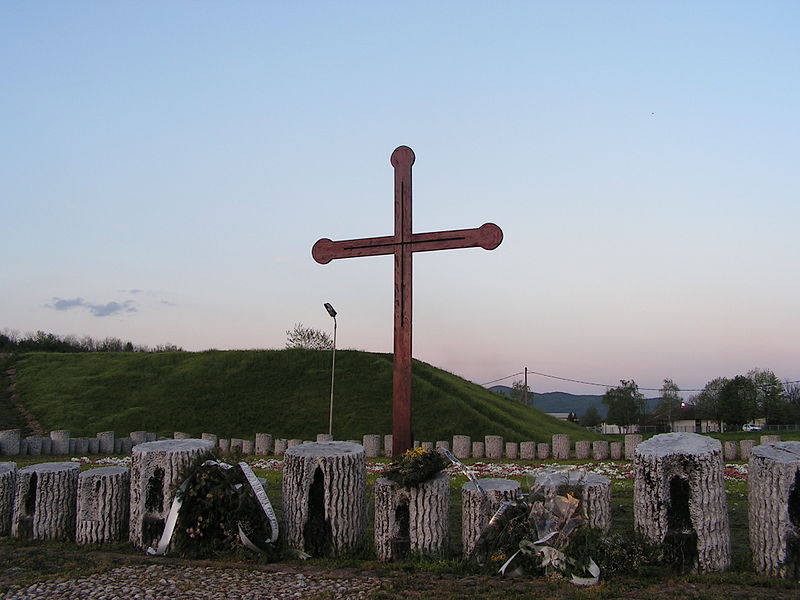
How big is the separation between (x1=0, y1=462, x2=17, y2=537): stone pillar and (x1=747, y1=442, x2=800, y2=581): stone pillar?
9255 millimetres

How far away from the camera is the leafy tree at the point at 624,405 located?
90875 mm

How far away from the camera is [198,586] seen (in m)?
6.59

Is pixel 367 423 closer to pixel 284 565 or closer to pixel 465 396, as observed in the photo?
pixel 465 396

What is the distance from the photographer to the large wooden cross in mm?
9203

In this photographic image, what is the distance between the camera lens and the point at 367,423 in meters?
35.0

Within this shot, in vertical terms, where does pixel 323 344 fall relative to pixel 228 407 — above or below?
above

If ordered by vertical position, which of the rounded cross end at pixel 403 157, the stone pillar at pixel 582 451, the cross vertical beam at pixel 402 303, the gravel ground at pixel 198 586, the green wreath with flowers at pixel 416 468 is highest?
the rounded cross end at pixel 403 157

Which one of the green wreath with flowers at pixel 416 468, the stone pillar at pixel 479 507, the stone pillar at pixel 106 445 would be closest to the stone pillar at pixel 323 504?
the green wreath with flowers at pixel 416 468

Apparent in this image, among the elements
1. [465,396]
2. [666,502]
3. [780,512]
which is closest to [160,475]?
[666,502]

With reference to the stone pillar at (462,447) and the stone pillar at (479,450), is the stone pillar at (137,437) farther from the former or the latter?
the stone pillar at (479,450)

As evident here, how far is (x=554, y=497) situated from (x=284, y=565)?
301cm

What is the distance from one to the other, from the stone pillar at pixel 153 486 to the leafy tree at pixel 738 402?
71.1 metres

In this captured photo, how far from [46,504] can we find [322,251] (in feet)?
16.4

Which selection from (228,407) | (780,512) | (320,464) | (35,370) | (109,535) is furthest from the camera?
(35,370)
